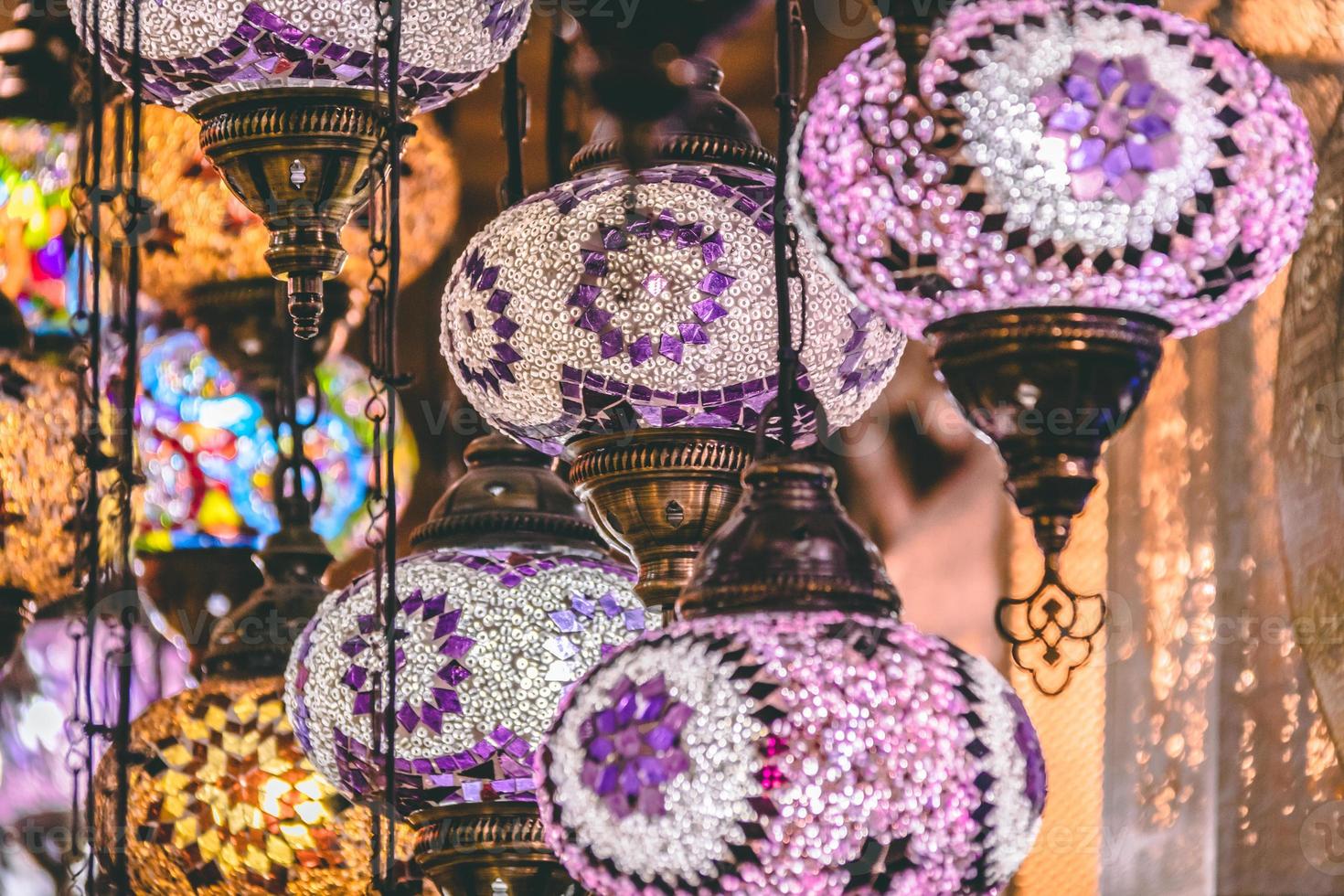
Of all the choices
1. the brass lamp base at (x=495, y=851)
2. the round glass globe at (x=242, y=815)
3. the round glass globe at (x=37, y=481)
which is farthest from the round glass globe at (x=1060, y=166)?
the round glass globe at (x=37, y=481)

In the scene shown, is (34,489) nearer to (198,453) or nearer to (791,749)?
(198,453)

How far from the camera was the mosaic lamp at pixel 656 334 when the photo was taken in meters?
1.25

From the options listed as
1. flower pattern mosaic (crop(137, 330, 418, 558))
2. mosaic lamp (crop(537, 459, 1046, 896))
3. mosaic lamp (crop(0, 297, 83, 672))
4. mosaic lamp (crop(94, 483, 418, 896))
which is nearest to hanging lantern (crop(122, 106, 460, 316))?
mosaic lamp (crop(0, 297, 83, 672))

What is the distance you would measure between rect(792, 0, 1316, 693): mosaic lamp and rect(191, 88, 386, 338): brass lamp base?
351 mm

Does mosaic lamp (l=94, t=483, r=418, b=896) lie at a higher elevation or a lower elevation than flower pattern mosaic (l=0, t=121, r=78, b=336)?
lower

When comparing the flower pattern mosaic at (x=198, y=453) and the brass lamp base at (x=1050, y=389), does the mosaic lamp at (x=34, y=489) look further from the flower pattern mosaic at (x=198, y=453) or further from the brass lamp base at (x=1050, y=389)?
the brass lamp base at (x=1050, y=389)

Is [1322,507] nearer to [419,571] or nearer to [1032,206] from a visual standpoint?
[419,571]

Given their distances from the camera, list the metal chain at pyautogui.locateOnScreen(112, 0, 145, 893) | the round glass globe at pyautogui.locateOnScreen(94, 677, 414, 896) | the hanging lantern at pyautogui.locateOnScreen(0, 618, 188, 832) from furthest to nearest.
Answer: the hanging lantern at pyautogui.locateOnScreen(0, 618, 188, 832), the round glass globe at pyautogui.locateOnScreen(94, 677, 414, 896), the metal chain at pyautogui.locateOnScreen(112, 0, 145, 893)

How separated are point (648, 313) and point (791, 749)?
326 millimetres

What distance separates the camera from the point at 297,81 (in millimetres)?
1277

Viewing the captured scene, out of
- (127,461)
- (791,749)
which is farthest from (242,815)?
(791,749)

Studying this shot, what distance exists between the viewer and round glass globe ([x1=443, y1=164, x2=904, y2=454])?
1247 mm

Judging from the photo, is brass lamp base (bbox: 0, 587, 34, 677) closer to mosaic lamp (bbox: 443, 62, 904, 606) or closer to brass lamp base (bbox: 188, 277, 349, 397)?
brass lamp base (bbox: 188, 277, 349, 397)

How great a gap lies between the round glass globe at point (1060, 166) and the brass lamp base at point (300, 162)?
370mm
